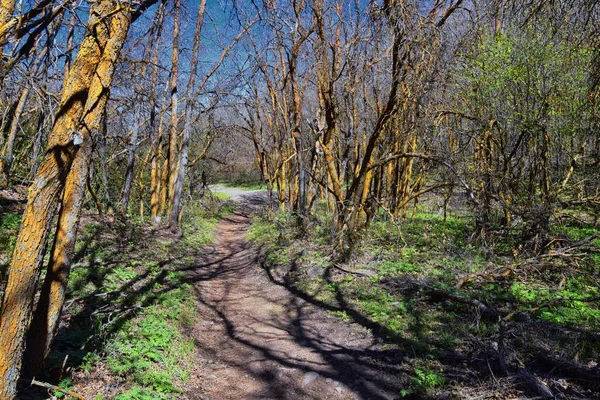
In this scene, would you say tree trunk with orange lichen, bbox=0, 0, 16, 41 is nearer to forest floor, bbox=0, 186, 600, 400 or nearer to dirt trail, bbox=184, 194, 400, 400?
forest floor, bbox=0, 186, 600, 400

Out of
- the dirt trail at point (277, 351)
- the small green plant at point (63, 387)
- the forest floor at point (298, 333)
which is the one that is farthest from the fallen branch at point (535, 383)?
the small green plant at point (63, 387)

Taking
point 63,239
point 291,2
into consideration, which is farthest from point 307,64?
point 63,239

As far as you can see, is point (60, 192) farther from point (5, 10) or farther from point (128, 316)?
point (128, 316)

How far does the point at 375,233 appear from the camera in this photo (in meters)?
8.91

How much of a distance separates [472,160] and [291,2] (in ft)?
17.8

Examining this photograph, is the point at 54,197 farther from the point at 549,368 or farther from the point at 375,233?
the point at 375,233

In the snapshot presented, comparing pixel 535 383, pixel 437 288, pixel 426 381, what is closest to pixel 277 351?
pixel 426 381

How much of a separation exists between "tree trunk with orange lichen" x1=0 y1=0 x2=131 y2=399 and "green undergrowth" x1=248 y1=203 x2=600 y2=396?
3.25m

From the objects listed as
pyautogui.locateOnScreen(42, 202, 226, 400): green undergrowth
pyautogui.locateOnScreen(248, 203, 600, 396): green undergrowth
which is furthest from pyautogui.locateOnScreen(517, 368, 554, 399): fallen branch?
pyautogui.locateOnScreen(42, 202, 226, 400): green undergrowth

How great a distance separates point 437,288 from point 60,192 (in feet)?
16.8

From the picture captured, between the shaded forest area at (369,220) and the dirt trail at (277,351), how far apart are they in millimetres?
224

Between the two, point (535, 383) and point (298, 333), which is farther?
point (298, 333)

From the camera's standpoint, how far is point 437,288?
6016 mm

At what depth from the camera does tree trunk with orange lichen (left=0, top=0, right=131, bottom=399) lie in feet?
8.98
